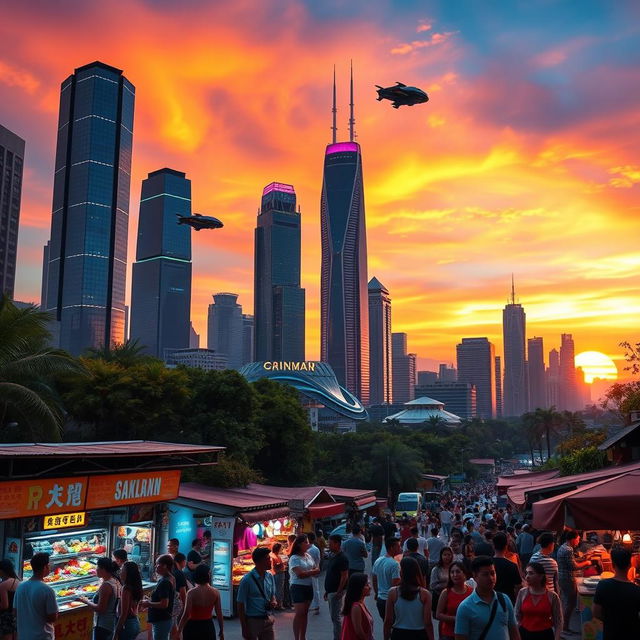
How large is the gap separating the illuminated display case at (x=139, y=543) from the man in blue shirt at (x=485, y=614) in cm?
958

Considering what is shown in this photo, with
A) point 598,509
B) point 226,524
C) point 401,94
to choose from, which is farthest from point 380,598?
point 401,94

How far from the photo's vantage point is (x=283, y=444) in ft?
128

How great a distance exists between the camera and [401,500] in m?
41.1

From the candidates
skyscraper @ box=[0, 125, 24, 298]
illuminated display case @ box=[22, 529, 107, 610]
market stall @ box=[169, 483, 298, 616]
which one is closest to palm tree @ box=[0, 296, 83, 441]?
market stall @ box=[169, 483, 298, 616]

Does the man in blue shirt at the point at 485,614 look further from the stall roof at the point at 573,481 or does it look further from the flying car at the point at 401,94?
the flying car at the point at 401,94

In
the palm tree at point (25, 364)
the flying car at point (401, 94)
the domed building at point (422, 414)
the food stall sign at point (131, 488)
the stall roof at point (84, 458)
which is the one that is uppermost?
the flying car at point (401, 94)

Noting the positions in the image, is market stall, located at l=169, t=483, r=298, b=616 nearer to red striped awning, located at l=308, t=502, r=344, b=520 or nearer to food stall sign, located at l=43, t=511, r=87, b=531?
red striped awning, located at l=308, t=502, r=344, b=520

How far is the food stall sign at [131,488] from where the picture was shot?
1233 centimetres

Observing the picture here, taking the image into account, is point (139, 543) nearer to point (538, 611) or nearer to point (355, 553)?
point (355, 553)

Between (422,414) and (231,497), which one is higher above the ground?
(422,414)

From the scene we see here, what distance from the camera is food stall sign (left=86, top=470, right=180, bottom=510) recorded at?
12328mm

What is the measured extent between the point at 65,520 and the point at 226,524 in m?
4.25

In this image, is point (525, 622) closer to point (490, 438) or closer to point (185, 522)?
point (185, 522)

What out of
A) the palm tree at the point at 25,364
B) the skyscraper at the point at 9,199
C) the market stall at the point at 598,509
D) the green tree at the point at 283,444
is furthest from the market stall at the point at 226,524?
the skyscraper at the point at 9,199
